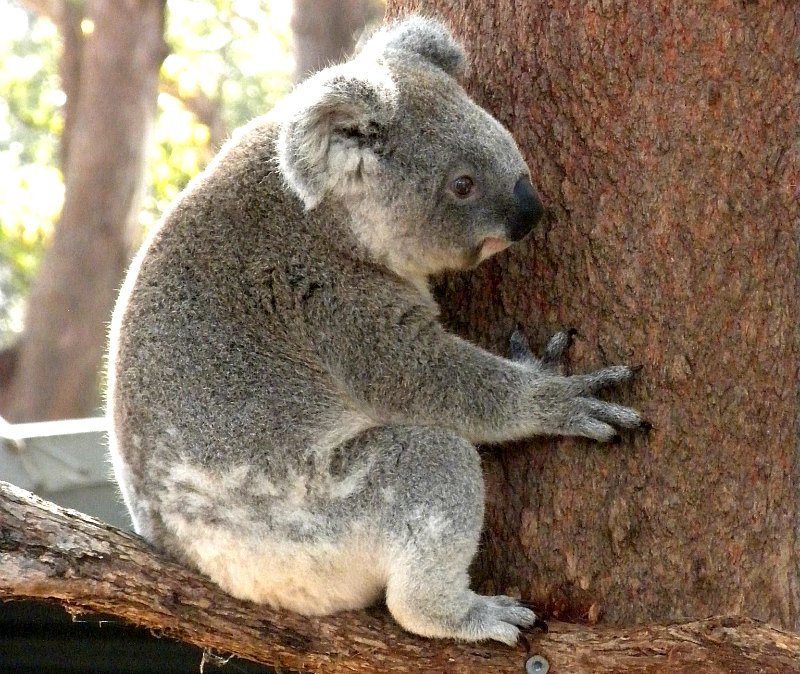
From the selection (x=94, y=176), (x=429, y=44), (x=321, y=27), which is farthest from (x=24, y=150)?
(x=429, y=44)

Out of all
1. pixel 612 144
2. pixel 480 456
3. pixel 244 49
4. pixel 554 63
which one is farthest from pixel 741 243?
pixel 244 49

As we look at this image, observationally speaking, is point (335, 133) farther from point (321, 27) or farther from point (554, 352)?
point (321, 27)

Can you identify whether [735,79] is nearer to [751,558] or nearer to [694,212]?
[694,212]

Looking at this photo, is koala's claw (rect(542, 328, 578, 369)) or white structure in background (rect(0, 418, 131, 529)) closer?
koala's claw (rect(542, 328, 578, 369))

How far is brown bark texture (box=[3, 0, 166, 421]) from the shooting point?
1009 centimetres

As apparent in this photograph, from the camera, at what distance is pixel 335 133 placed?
3.16 meters

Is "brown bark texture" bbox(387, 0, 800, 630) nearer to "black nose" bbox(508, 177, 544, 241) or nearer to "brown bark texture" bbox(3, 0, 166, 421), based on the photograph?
"black nose" bbox(508, 177, 544, 241)

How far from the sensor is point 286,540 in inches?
119

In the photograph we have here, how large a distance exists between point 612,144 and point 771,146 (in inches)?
17.6

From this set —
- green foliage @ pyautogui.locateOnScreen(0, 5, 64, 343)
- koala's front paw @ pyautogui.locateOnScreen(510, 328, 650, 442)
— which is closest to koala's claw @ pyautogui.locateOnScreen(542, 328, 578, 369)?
koala's front paw @ pyautogui.locateOnScreen(510, 328, 650, 442)

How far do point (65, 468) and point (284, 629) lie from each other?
Result: 3.09 metres

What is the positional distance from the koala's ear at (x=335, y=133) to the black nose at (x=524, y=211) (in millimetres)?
485

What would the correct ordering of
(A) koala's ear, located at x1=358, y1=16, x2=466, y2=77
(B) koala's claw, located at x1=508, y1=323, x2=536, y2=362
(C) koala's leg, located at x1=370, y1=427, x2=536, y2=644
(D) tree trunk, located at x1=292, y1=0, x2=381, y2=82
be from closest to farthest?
1. (C) koala's leg, located at x1=370, y1=427, x2=536, y2=644
2. (B) koala's claw, located at x1=508, y1=323, x2=536, y2=362
3. (A) koala's ear, located at x1=358, y1=16, x2=466, y2=77
4. (D) tree trunk, located at x1=292, y1=0, x2=381, y2=82

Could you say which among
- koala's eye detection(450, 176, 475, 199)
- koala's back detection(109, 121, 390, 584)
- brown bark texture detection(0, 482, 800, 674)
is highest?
koala's eye detection(450, 176, 475, 199)
